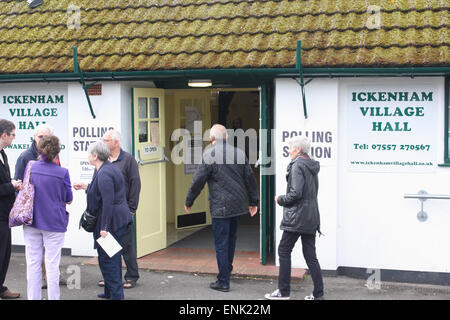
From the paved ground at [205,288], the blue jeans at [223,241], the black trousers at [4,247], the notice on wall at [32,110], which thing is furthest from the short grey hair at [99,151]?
the notice on wall at [32,110]

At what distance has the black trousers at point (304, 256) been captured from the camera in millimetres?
6652

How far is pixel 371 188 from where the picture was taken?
777 centimetres

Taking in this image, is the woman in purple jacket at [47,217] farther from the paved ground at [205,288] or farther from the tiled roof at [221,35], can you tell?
the tiled roof at [221,35]

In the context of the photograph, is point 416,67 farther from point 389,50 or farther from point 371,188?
point 371,188

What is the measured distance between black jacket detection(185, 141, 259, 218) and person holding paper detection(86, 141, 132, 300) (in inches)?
40.8

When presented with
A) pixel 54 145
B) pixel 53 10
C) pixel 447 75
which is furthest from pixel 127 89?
pixel 447 75

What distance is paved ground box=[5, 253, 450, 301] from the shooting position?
7082 millimetres

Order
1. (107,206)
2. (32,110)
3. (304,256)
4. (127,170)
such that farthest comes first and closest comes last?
(32,110)
(127,170)
(304,256)
(107,206)

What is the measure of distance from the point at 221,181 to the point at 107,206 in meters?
1.53

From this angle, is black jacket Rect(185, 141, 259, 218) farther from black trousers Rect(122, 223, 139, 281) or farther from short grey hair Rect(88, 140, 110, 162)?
short grey hair Rect(88, 140, 110, 162)

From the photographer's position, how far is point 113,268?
629cm

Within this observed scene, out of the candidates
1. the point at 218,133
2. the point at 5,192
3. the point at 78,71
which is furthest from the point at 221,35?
the point at 5,192

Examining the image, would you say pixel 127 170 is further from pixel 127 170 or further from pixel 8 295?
pixel 8 295

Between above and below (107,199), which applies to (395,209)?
below
